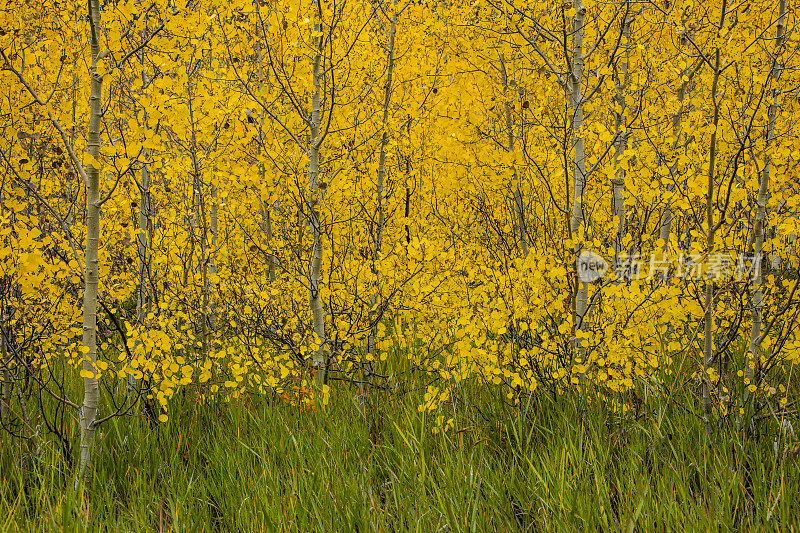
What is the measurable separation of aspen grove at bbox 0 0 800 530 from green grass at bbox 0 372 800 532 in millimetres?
104

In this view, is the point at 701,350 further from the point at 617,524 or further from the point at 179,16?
the point at 179,16

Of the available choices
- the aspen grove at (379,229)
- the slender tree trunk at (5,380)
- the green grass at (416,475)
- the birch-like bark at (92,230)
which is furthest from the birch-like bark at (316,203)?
the slender tree trunk at (5,380)

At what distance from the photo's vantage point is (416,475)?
258 cm

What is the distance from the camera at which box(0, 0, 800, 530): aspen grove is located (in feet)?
9.23

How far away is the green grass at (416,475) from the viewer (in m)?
2.28

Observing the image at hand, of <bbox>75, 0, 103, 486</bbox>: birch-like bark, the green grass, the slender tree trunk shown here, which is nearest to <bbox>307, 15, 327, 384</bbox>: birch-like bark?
the green grass

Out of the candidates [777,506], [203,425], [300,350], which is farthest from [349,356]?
[777,506]

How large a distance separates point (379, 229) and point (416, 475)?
2.32 m

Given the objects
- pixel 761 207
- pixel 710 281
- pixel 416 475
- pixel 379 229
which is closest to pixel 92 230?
pixel 416 475

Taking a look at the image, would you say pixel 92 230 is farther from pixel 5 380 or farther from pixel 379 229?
pixel 379 229

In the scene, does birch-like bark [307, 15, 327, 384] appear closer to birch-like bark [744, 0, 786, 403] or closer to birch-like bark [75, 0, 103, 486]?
birch-like bark [75, 0, 103, 486]

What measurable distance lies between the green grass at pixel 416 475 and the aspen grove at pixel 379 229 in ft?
0.34

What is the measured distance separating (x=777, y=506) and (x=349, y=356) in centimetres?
263

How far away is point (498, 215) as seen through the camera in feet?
24.9
